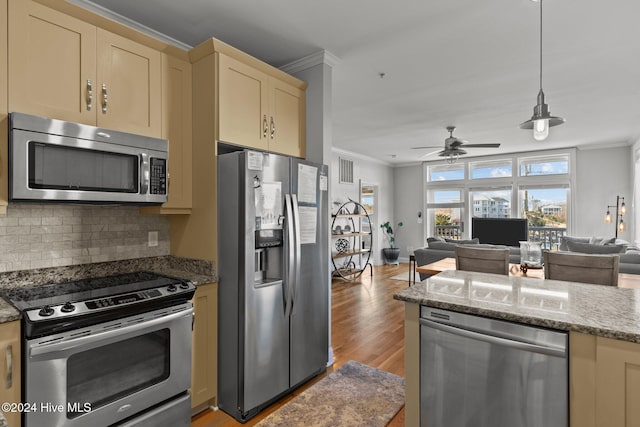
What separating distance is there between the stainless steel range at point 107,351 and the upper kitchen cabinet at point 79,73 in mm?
963

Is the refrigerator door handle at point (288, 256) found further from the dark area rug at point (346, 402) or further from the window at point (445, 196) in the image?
the window at point (445, 196)

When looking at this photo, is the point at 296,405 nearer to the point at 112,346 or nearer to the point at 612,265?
the point at 112,346

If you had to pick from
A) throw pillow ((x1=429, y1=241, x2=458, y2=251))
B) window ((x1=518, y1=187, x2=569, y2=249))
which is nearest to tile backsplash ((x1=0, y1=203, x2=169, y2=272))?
throw pillow ((x1=429, y1=241, x2=458, y2=251))

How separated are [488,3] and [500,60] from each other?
951mm

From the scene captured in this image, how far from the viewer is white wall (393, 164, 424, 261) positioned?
891 cm

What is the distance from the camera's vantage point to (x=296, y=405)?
229 cm

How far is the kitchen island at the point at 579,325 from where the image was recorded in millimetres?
1213

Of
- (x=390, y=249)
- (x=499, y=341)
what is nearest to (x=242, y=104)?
(x=499, y=341)

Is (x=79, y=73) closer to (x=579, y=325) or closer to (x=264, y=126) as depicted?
(x=264, y=126)

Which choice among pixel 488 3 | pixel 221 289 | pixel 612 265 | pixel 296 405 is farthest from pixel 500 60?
pixel 296 405

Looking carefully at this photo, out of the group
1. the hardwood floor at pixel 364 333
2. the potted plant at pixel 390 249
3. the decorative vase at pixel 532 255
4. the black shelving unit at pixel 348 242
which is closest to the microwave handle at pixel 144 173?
the hardwood floor at pixel 364 333

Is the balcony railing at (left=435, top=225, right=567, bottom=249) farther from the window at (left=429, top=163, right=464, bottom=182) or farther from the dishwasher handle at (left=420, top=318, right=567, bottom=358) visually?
the dishwasher handle at (left=420, top=318, right=567, bottom=358)

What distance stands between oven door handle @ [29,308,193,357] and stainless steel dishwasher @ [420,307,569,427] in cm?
138

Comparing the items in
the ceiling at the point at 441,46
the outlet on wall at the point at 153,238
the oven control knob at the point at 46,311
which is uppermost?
the ceiling at the point at 441,46
